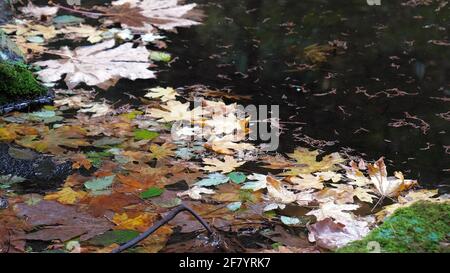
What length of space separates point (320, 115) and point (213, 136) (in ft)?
2.10

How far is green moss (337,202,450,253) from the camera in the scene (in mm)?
1573

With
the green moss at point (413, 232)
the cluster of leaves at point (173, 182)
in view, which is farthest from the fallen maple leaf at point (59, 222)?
the green moss at point (413, 232)

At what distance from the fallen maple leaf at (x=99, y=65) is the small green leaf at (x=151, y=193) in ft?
3.93

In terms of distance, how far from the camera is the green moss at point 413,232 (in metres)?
1.57

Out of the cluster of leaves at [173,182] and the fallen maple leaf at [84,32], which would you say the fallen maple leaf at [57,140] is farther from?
the fallen maple leaf at [84,32]

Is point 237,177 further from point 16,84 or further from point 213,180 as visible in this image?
Answer: point 16,84

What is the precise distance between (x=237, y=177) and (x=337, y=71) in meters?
1.49

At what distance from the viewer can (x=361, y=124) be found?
9.65ft

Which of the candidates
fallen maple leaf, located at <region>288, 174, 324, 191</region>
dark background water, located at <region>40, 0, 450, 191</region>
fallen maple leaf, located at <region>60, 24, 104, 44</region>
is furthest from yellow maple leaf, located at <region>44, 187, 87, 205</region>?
fallen maple leaf, located at <region>60, 24, 104, 44</region>

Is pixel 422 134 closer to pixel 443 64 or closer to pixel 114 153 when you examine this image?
pixel 443 64

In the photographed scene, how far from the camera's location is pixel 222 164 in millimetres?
2480

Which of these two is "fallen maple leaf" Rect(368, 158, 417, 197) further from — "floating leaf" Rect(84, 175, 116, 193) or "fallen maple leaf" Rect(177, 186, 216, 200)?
"floating leaf" Rect(84, 175, 116, 193)
